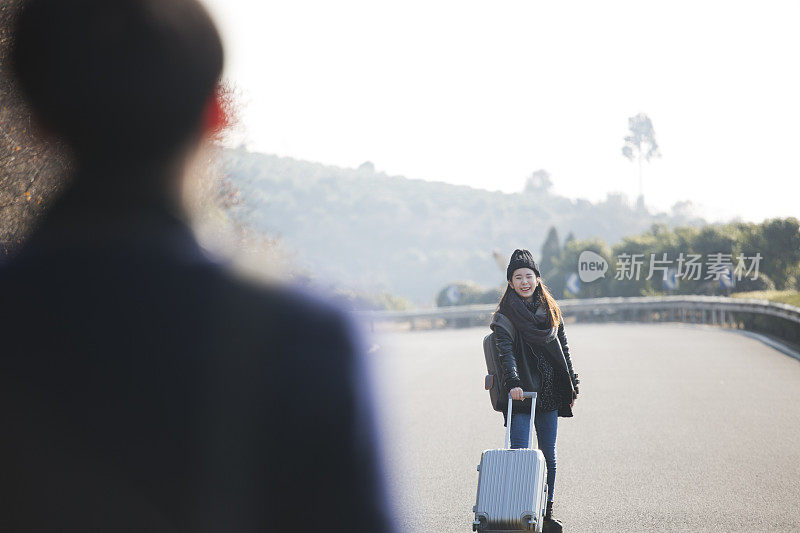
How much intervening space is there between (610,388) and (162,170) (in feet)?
24.5

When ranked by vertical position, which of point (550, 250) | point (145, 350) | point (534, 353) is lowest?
point (550, 250)

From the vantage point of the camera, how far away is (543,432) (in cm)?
657

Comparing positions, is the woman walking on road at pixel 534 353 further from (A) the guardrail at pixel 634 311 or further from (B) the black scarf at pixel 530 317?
(A) the guardrail at pixel 634 311

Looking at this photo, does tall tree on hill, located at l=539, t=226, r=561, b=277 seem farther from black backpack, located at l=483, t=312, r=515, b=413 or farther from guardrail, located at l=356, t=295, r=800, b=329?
black backpack, located at l=483, t=312, r=515, b=413

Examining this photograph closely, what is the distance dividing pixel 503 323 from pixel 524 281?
11.9 inches

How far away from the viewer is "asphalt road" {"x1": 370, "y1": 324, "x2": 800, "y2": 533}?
6.92 metres

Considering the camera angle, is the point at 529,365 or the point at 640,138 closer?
the point at 529,365

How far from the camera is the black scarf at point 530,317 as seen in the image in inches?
251

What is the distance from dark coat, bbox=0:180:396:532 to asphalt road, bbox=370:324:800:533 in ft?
1.64

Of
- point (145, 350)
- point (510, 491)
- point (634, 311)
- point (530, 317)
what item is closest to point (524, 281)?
point (530, 317)

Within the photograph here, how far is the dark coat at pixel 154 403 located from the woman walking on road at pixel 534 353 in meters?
1.17

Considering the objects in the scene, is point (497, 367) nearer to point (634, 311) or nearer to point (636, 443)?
point (636, 443)

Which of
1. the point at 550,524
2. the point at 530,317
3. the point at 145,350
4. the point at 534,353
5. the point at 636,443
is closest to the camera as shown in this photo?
the point at 550,524

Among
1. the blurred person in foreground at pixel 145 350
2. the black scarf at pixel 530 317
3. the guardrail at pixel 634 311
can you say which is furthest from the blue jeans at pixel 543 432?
the guardrail at pixel 634 311
